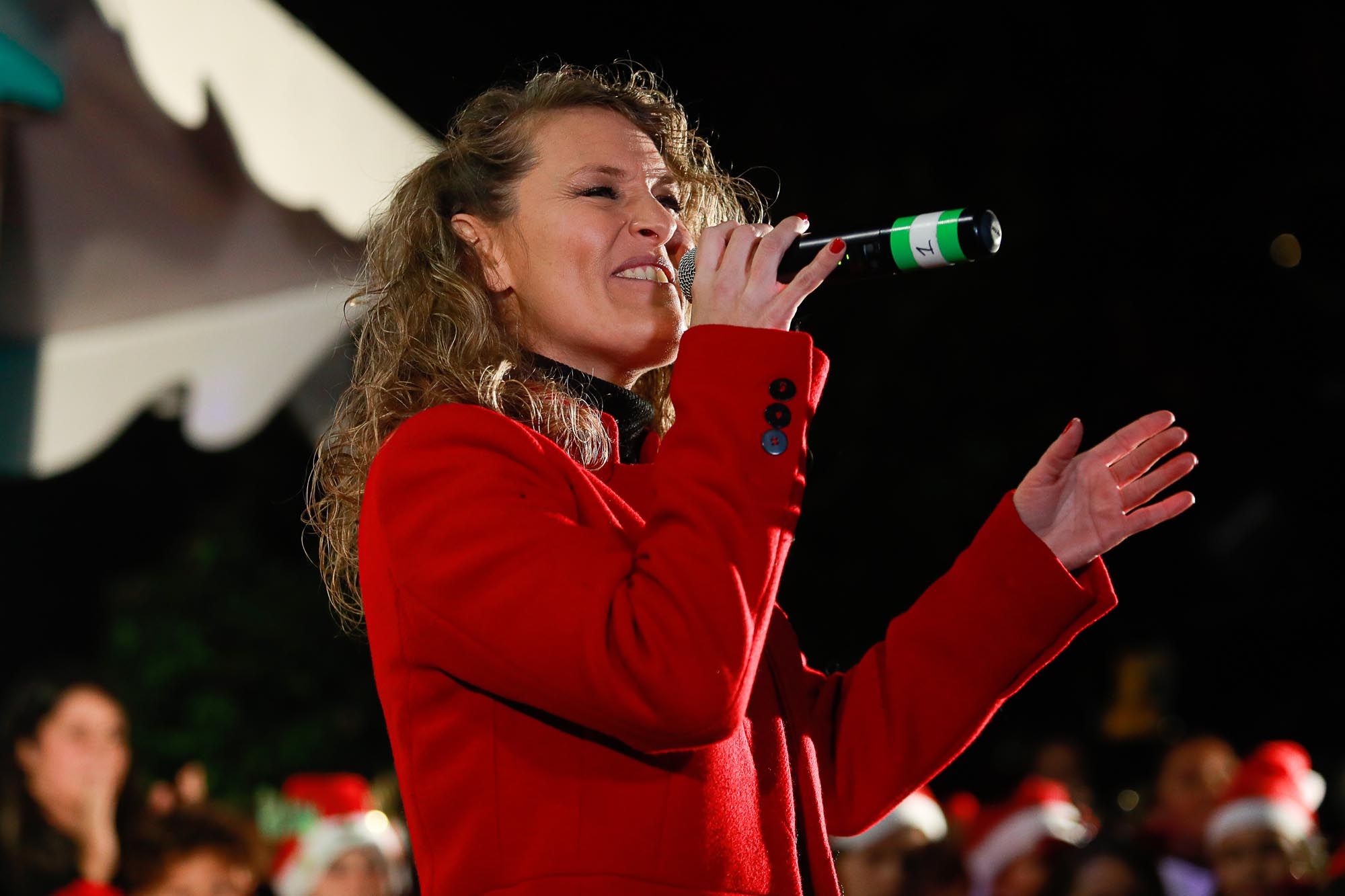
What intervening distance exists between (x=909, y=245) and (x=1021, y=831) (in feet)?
13.7

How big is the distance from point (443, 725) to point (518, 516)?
9.5 inches

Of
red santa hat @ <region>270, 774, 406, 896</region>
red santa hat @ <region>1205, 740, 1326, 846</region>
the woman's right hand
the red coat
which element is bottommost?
red santa hat @ <region>270, 774, 406, 896</region>

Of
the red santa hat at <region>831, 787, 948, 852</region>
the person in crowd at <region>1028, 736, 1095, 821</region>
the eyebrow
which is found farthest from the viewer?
the person in crowd at <region>1028, 736, 1095, 821</region>

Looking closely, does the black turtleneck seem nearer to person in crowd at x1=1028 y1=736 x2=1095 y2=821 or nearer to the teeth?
the teeth

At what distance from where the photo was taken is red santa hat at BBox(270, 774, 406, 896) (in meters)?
4.55

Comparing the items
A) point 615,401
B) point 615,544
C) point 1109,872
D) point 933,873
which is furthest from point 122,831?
point 615,544

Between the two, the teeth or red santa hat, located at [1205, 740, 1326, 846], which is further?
red santa hat, located at [1205, 740, 1326, 846]

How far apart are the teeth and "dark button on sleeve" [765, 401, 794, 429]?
1.43ft

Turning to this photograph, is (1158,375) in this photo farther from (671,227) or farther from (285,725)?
(671,227)

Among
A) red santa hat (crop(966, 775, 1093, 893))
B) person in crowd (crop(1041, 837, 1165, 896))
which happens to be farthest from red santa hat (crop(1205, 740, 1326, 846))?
person in crowd (crop(1041, 837, 1165, 896))

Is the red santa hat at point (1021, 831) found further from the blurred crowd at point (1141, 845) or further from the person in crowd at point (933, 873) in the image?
the person in crowd at point (933, 873)

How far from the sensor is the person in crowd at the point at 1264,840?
4945 mm

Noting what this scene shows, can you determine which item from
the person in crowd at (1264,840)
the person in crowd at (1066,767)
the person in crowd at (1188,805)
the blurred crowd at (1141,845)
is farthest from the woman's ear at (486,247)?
the person in crowd at (1066,767)

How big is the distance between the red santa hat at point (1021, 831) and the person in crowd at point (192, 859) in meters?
2.47
